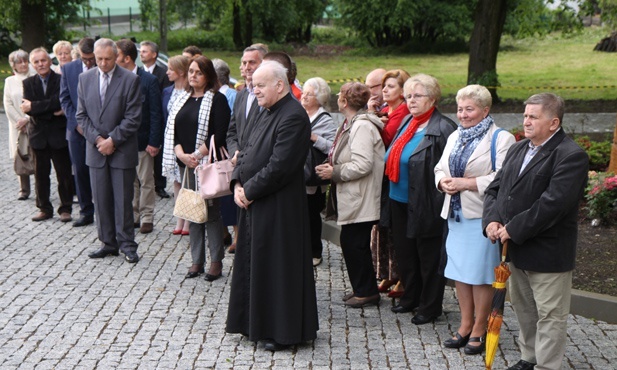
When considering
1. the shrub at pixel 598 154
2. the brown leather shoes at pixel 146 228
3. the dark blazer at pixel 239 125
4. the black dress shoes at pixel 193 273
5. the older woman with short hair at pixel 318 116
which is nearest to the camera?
the dark blazer at pixel 239 125

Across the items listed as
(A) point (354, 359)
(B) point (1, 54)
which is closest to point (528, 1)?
(A) point (354, 359)

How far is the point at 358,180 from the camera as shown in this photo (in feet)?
25.1

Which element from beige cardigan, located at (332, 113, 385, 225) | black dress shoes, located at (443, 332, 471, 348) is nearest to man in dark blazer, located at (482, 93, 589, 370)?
black dress shoes, located at (443, 332, 471, 348)

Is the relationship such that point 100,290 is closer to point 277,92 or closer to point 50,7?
point 277,92

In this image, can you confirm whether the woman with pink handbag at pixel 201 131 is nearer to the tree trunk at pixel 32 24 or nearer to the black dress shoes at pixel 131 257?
the black dress shoes at pixel 131 257

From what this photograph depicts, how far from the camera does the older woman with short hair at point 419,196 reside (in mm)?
7148

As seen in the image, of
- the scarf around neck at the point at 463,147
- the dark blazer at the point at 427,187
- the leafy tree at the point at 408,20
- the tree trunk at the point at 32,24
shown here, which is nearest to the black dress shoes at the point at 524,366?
the scarf around neck at the point at 463,147

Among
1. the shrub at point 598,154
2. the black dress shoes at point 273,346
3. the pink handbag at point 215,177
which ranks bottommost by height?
the black dress shoes at point 273,346

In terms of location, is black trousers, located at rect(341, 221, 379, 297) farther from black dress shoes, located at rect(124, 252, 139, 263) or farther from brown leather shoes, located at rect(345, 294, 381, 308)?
black dress shoes, located at rect(124, 252, 139, 263)

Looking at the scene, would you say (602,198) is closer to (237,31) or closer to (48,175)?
(48,175)

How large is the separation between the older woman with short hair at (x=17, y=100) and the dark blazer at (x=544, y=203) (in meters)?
7.23

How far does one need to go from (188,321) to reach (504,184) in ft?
9.41

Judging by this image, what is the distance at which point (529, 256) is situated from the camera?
19.7ft

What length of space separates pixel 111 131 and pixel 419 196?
346cm
